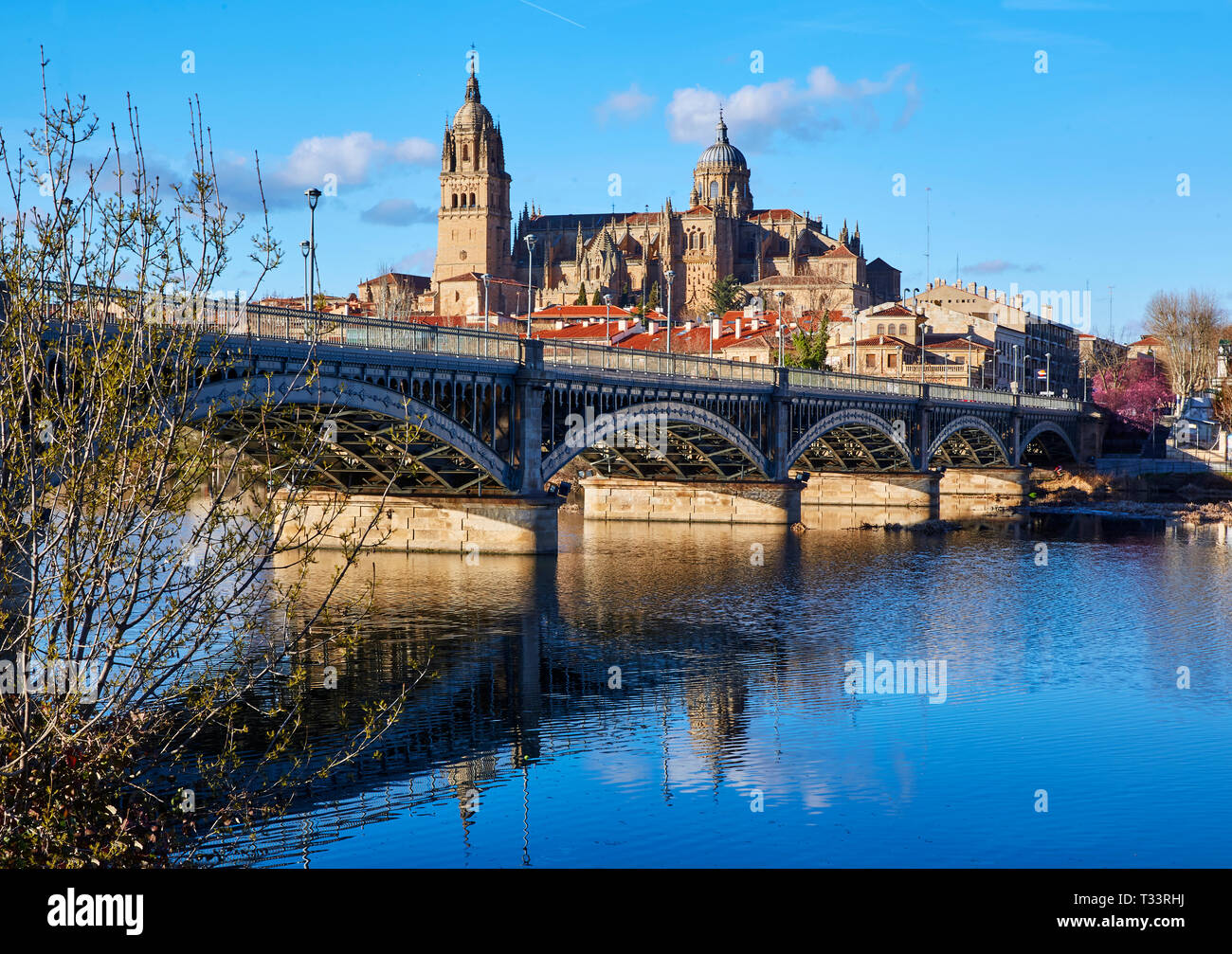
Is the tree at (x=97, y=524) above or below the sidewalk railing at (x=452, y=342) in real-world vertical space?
below

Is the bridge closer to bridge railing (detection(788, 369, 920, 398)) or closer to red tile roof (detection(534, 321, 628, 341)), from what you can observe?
bridge railing (detection(788, 369, 920, 398))

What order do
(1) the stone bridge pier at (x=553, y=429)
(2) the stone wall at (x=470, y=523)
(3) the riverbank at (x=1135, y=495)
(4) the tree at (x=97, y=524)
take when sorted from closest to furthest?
1. (4) the tree at (x=97, y=524)
2. (1) the stone bridge pier at (x=553, y=429)
3. (2) the stone wall at (x=470, y=523)
4. (3) the riverbank at (x=1135, y=495)

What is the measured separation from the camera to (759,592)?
132ft

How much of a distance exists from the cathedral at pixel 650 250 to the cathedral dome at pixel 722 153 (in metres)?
0.18

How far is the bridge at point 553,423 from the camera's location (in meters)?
35.1

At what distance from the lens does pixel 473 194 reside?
579 feet

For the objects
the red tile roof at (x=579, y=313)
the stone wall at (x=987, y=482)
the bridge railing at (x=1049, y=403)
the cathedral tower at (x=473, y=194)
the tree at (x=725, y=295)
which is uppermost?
the cathedral tower at (x=473, y=194)

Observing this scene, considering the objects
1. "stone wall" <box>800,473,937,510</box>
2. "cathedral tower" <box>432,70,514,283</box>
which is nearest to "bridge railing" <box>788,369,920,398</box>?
"stone wall" <box>800,473,937,510</box>

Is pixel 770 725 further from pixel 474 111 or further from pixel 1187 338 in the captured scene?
pixel 474 111

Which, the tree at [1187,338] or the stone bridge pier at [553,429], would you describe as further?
the tree at [1187,338]

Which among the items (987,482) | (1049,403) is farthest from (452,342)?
(1049,403)

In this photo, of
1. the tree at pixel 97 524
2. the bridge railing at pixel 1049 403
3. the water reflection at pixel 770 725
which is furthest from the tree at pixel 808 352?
the tree at pixel 97 524

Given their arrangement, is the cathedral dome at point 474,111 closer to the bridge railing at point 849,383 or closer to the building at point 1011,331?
the building at point 1011,331
